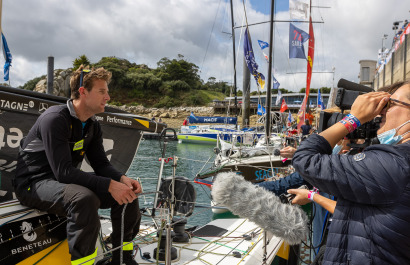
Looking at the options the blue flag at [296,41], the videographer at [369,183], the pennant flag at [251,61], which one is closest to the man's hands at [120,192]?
the videographer at [369,183]

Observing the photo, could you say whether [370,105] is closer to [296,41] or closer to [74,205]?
[74,205]

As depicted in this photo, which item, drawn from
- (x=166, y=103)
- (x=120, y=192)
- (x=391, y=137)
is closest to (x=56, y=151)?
(x=120, y=192)

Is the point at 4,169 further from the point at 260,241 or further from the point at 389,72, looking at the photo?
the point at 389,72

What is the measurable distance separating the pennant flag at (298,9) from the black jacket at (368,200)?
1083cm

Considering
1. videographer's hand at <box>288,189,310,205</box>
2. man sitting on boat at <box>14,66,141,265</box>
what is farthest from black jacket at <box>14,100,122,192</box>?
videographer's hand at <box>288,189,310,205</box>

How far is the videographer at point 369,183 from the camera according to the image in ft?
3.63

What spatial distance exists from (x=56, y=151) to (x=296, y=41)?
10459 mm

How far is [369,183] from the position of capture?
1.11 meters

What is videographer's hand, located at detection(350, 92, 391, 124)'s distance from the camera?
50.2 inches

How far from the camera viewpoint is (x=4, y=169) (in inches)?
100

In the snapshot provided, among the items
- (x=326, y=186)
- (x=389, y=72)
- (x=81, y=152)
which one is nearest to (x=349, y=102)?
(x=326, y=186)

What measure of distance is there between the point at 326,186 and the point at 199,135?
2436cm

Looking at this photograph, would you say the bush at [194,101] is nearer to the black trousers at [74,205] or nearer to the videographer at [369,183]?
the black trousers at [74,205]

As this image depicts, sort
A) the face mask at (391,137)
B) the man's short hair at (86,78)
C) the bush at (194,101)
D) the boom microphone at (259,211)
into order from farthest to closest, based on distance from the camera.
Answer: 1. the bush at (194,101)
2. the man's short hair at (86,78)
3. the boom microphone at (259,211)
4. the face mask at (391,137)
